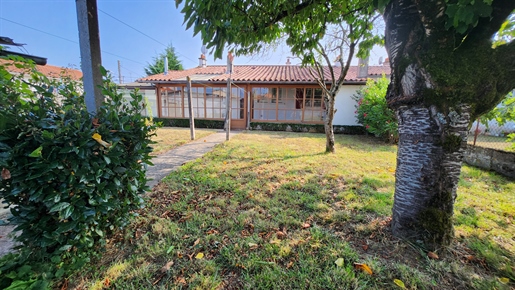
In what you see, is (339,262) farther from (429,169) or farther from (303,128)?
(303,128)

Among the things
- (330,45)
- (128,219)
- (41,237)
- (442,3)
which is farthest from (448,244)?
(330,45)

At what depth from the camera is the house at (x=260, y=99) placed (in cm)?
1048

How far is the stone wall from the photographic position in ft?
12.4

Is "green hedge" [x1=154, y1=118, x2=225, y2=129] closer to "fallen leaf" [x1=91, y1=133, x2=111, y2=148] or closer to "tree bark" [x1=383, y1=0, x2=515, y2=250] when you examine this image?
"fallen leaf" [x1=91, y1=133, x2=111, y2=148]

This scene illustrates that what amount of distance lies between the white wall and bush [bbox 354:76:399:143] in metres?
1.69

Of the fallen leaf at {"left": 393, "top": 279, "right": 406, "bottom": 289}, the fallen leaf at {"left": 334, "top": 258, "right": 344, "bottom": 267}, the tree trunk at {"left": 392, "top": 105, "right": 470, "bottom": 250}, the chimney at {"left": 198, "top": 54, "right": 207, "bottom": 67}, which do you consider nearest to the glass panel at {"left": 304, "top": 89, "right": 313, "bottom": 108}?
the chimney at {"left": 198, "top": 54, "right": 207, "bottom": 67}

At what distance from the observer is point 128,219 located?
182 centimetres

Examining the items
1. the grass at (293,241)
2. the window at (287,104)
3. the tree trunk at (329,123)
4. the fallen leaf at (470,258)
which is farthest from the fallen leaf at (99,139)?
the window at (287,104)

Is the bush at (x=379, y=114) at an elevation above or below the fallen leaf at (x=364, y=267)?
above

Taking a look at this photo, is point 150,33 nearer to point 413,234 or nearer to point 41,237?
point 41,237

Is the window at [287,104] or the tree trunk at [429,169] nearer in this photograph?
the tree trunk at [429,169]

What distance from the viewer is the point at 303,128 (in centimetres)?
1074

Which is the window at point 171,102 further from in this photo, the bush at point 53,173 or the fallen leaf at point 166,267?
the fallen leaf at point 166,267

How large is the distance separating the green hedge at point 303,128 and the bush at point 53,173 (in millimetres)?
9633
